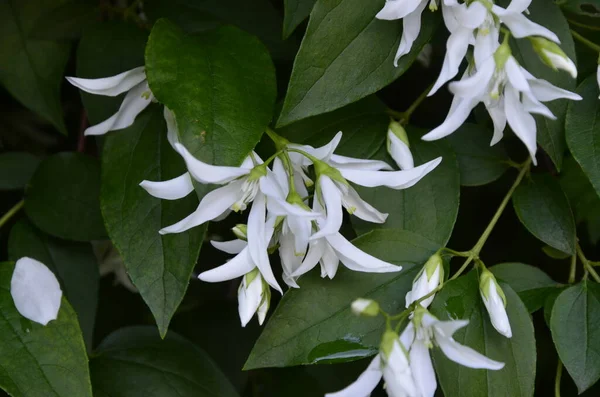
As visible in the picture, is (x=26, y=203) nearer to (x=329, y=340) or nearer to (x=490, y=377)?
(x=329, y=340)

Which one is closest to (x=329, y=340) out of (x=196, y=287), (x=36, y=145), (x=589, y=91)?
(x=589, y=91)

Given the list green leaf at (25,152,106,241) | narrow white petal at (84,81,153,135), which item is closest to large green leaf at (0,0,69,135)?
green leaf at (25,152,106,241)

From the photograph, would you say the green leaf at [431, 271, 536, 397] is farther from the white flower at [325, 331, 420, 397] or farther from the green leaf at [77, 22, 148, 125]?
the green leaf at [77, 22, 148, 125]

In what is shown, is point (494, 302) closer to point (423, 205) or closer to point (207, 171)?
point (423, 205)

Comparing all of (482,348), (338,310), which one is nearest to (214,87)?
(338,310)

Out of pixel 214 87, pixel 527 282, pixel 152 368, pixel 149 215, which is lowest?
pixel 152 368

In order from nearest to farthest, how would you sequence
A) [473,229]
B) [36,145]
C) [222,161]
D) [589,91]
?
[222,161] < [589,91] < [473,229] < [36,145]

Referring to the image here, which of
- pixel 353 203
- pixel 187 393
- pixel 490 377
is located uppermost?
pixel 353 203
